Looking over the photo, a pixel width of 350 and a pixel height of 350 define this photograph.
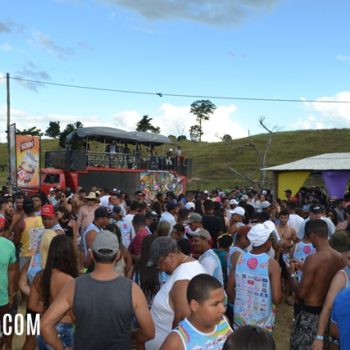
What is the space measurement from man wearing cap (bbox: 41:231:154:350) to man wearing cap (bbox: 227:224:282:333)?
55.4 inches

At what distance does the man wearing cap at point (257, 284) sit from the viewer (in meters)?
4.13

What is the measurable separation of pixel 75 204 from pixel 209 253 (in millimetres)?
7714

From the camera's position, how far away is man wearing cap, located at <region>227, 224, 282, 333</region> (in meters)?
4.13

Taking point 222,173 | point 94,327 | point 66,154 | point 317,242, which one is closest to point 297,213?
point 317,242

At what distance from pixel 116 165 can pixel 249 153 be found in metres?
40.0

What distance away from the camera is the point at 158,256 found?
364 cm

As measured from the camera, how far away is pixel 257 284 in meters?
4.16

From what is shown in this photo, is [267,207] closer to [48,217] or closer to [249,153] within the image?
[48,217]

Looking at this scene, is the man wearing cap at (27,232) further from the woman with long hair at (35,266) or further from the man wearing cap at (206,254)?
the man wearing cap at (206,254)

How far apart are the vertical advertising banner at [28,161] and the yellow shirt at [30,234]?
950 centimetres

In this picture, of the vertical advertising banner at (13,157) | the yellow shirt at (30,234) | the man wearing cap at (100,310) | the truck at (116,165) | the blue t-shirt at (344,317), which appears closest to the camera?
the blue t-shirt at (344,317)

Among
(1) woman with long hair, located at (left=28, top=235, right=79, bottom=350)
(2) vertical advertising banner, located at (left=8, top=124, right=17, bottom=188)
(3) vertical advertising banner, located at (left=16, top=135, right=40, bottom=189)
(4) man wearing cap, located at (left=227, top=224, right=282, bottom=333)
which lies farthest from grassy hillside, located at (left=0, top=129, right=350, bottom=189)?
(1) woman with long hair, located at (left=28, top=235, right=79, bottom=350)

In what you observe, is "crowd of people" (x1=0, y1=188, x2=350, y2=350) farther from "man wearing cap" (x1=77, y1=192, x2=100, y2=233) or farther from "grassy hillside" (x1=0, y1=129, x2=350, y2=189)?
"grassy hillside" (x1=0, y1=129, x2=350, y2=189)

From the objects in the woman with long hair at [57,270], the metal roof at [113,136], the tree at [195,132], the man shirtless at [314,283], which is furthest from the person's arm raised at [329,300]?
the tree at [195,132]
